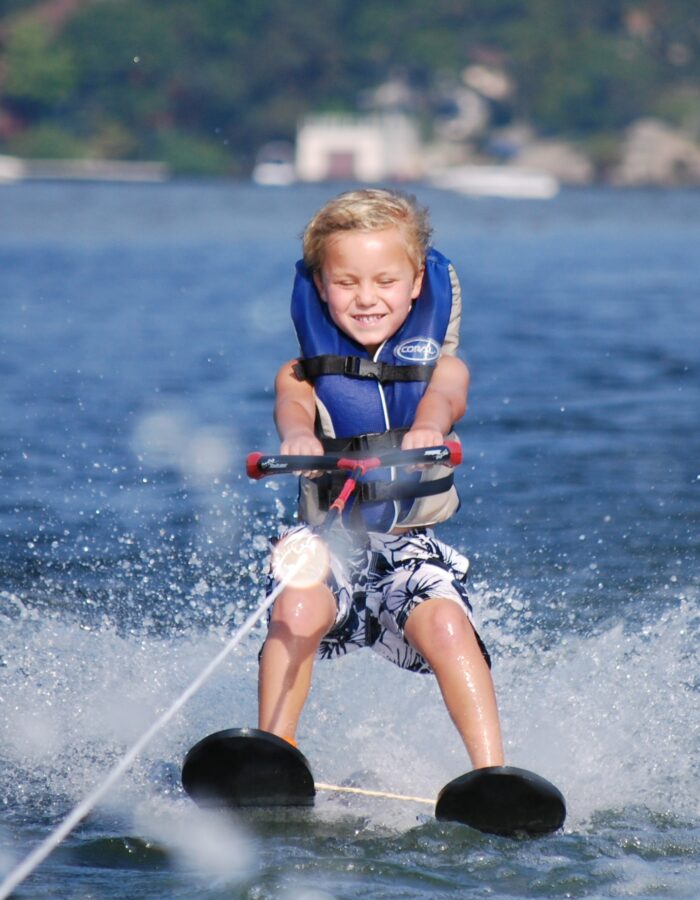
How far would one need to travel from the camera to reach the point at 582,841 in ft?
12.9

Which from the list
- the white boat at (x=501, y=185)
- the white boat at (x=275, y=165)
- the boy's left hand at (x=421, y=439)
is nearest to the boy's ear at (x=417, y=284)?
the boy's left hand at (x=421, y=439)

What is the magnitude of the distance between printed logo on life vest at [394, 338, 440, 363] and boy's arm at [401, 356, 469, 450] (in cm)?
4

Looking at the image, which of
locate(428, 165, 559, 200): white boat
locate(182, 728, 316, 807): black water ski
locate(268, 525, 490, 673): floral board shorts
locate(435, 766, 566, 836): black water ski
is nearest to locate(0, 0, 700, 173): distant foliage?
locate(428, 165, 559, 200): white boat

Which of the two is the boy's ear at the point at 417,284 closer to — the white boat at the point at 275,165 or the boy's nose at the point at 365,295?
the boy's nose at the point at 365,295

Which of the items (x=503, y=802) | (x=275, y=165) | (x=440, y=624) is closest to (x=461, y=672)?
(x=440, y=624)

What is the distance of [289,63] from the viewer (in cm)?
10150

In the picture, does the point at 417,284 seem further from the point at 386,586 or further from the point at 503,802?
the point at 503,802

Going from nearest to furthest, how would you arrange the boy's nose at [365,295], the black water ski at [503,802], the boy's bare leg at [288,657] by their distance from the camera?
1. the black water ski at [503,802]
2. the boy's bare leg at [288,657]
3. the boy's nose at [365,295]

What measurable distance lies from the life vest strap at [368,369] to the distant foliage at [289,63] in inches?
3621

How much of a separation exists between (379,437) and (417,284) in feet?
1.31

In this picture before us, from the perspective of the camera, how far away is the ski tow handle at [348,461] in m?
3.90

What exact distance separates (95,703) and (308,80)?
102 meters

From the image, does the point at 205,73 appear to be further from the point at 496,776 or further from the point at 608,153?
the point at 496,776

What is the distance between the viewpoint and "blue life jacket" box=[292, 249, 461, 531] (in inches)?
168
